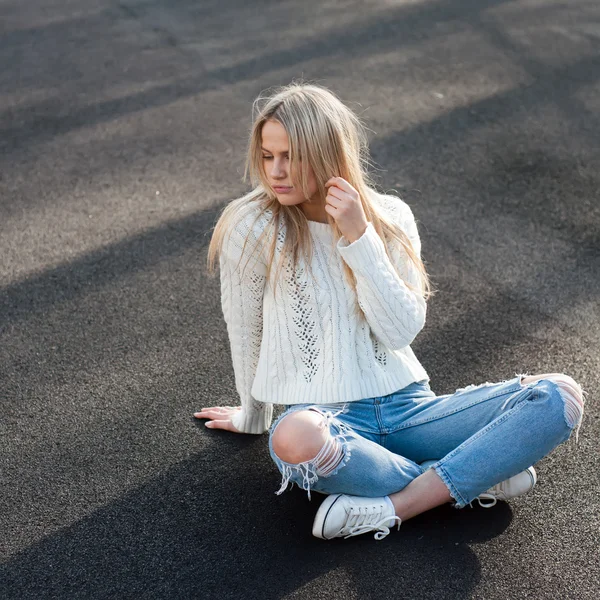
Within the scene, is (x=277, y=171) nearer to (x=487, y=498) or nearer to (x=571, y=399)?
(x=571, y=399)

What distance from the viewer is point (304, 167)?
2545 millimetres

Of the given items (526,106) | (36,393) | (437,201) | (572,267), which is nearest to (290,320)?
(36,393)

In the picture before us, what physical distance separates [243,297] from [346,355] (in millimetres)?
372

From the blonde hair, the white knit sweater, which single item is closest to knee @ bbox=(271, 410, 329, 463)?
the white knit sweater

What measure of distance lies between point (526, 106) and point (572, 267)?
6.43 ft

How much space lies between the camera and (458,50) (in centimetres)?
652

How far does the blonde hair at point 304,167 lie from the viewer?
2.53 m

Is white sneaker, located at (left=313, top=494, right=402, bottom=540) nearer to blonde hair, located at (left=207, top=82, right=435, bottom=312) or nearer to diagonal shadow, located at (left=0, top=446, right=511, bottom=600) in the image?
diagonal shadow, located at (left=0, top=446, right=511, bottom=600)

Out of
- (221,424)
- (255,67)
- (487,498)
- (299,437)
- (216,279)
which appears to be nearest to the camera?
(299,437)

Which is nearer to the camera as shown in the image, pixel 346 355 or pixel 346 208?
pixel 346 208

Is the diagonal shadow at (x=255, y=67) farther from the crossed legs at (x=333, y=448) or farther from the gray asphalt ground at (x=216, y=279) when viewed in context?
the crossed legs at (x=333, y=448)

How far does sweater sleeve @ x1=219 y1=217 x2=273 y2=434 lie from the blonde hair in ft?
0.10

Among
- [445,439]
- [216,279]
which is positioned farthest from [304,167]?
[216,279]

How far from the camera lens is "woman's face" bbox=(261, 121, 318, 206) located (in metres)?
2.54
